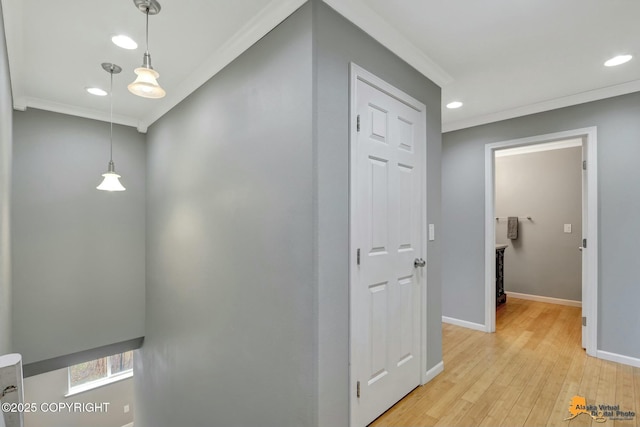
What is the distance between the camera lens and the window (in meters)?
5.77

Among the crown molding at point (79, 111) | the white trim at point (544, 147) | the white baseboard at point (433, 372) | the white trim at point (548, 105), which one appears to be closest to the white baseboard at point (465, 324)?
the white baseboard at point (433, 372)

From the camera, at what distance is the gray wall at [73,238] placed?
3.10 m

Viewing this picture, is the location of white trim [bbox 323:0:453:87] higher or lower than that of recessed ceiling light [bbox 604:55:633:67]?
lower

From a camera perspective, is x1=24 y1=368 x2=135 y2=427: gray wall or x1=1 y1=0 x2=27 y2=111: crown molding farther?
x1=24 y1=368 x2=135 y2=427: gray wall

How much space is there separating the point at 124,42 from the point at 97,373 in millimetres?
6714

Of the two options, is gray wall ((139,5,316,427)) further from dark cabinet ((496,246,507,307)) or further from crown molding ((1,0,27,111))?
dark cabinet ((496,246,507,307))

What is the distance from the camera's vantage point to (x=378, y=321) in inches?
77.8

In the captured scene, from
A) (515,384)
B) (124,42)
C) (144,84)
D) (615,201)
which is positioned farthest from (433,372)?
(124,42)

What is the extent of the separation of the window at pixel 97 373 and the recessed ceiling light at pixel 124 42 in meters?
5.93

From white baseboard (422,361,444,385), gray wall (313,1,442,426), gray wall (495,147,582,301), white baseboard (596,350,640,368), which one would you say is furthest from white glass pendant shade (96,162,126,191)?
gray wall (495,147,582,301)

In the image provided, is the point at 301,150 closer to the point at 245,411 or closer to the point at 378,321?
the point at 378,321

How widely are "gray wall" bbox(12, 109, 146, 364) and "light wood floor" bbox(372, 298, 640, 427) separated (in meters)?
3.34

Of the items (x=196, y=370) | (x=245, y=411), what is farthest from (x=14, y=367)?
(x=196, y=370)

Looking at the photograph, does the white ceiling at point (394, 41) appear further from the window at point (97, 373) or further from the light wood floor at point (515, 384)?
the window at point (97, 373)
